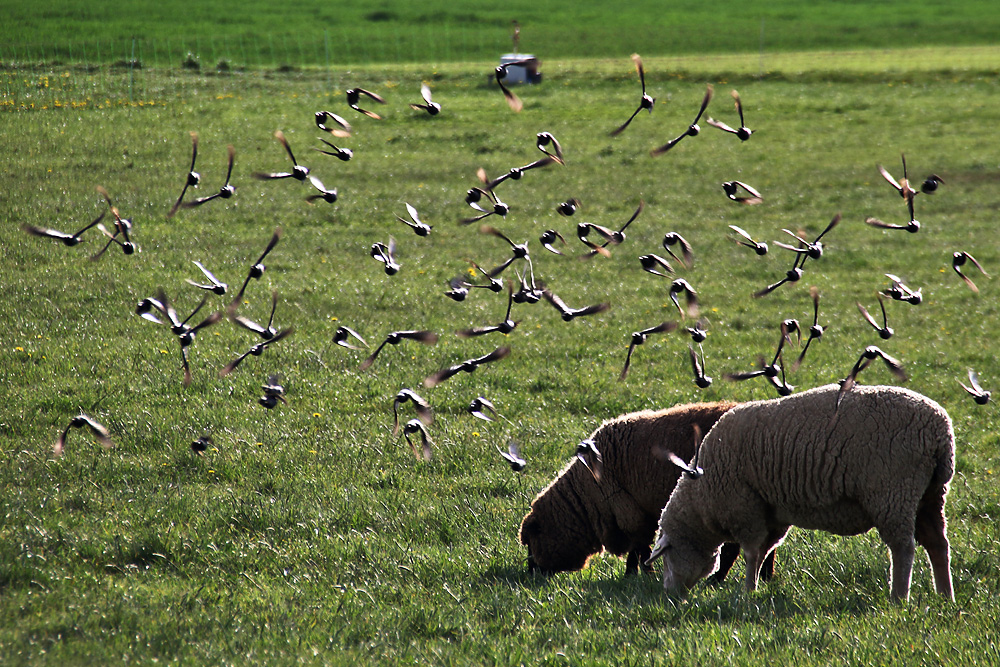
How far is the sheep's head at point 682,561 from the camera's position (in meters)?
5.99

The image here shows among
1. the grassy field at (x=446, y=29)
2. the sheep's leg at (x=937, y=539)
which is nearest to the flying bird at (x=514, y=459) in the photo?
the sheep's leg at (x=937, y=539)

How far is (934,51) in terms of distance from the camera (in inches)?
2138

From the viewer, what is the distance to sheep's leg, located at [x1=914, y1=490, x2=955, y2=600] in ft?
17.9

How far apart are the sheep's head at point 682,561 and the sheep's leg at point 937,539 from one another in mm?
1285

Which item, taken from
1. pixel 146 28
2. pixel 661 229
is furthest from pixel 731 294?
pixel 146 28

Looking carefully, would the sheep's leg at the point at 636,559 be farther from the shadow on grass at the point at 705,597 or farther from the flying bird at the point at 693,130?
the flying bird at the point at 693,130

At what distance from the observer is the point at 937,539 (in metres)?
5.48

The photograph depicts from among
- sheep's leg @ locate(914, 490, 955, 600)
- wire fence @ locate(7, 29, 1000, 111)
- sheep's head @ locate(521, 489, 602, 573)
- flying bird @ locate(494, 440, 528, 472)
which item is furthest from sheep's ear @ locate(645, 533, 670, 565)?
wire fence @ locate(7, 29, 1000, 111)

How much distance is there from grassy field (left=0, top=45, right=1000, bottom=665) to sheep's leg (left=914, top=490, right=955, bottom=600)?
0.14 meters

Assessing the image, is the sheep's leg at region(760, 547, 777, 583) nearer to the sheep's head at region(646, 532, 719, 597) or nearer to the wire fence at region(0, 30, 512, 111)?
the sheep's head at region(646, 532, 719, 597)

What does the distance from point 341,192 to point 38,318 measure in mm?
9984

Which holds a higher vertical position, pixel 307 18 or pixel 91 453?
pixel 307 18

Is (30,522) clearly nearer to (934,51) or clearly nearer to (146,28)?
(146,28)

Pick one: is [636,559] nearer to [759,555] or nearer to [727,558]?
[727,558]
